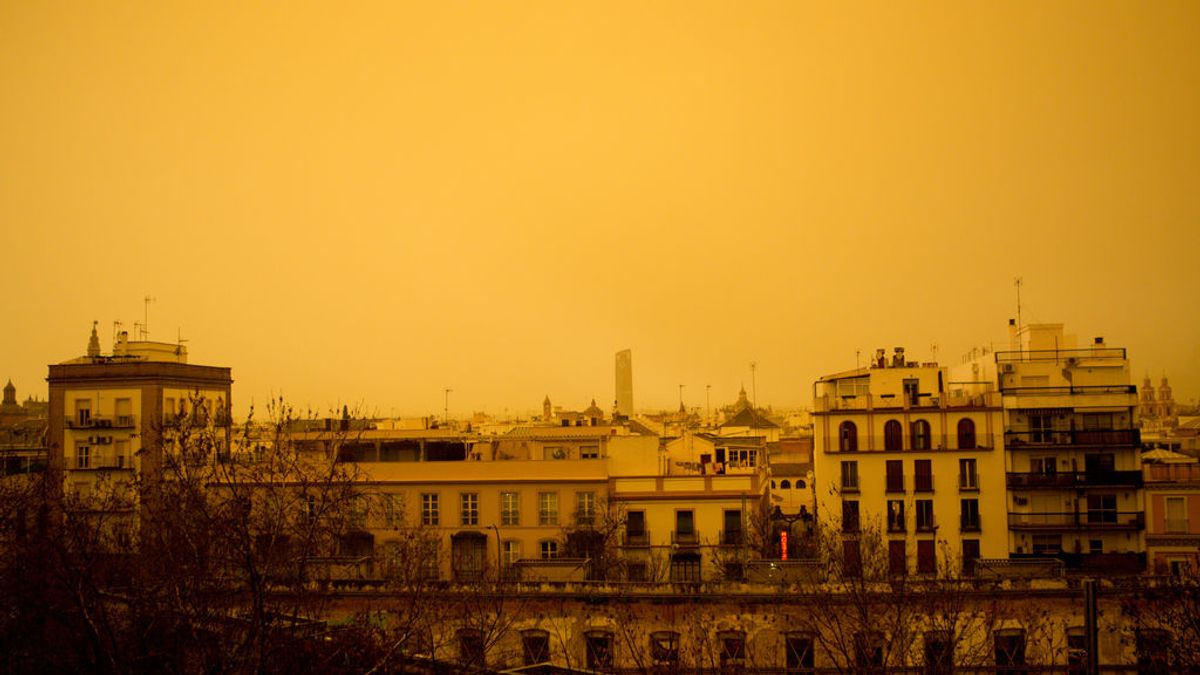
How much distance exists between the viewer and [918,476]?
104 feet

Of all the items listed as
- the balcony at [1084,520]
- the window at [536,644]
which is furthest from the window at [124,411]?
the balcony at [1084,520]

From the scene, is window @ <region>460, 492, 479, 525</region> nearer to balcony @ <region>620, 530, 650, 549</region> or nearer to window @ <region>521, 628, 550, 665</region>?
balcony @ <region>620, 530, 650, 549</region>

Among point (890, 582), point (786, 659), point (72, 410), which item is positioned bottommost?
point (786, 659)

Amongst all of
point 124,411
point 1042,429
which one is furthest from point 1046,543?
point 124,411

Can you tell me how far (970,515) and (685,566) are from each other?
8786 mm

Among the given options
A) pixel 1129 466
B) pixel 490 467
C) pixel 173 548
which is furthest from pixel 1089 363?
pixel 173 548

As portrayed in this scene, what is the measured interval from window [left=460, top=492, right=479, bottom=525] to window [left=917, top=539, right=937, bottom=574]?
535 inches

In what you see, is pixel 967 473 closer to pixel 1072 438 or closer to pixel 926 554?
pixel 926 554

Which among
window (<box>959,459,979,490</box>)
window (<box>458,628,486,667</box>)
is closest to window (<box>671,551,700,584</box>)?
window (<box>959,459,979,490</box>)

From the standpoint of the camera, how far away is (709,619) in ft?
65.2

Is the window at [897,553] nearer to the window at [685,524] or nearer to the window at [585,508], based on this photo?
the window at [685,524]

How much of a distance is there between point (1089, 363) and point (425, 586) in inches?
943

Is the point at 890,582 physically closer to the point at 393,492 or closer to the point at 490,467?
the point at 490,467

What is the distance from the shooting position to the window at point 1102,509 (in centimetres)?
3059
